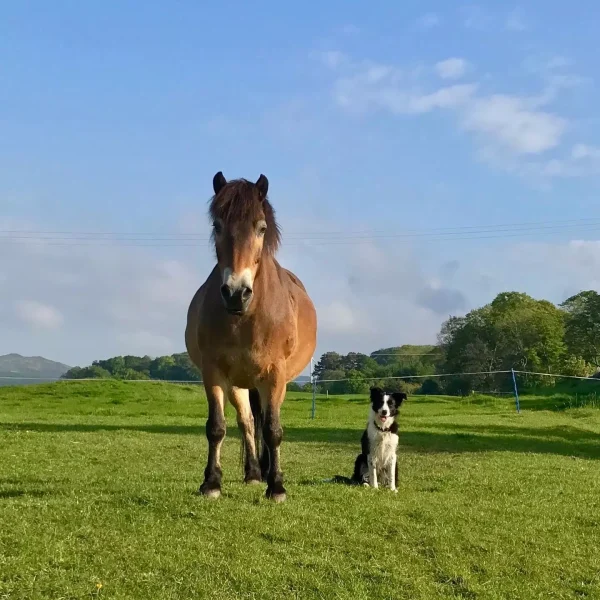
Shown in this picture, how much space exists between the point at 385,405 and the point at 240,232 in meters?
3.80

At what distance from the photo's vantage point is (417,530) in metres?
5.96

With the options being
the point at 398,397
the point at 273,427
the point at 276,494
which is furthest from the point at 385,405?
the point at 276,494

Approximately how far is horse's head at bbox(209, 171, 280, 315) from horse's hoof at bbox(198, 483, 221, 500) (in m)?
1.78

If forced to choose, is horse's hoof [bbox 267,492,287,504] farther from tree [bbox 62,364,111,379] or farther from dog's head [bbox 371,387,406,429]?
tree [bbox 62,364,111,379]

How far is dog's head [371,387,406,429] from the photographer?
8844mm

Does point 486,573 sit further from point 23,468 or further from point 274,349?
point 23,468

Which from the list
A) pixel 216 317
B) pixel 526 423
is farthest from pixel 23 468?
pixel 526 423

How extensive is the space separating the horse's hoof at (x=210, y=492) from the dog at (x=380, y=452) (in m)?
2.26

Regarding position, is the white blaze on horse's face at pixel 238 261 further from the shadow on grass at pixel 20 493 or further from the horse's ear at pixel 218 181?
the shadow on grass at pixel 20 493

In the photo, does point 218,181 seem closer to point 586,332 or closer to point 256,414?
point 256,414

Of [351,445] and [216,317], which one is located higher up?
[216,317]

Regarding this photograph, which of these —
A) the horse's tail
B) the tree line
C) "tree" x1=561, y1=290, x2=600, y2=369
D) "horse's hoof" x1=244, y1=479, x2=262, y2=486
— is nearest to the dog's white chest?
the horse's tail

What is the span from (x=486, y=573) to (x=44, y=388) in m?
29.3

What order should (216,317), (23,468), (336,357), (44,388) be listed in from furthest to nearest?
(336,357)
(44,388)
(23,468)
(216,317)
